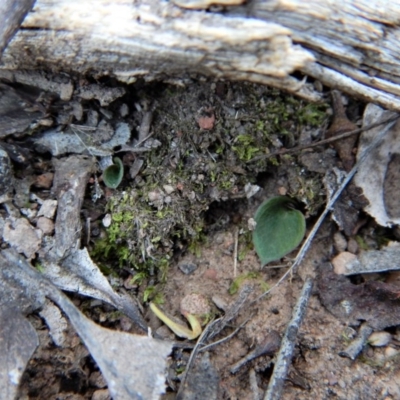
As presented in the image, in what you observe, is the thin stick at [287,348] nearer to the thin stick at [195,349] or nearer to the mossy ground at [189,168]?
the thin stick at [195,349]

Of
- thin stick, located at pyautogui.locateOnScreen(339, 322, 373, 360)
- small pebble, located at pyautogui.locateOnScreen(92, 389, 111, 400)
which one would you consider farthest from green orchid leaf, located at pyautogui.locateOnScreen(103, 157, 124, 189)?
thin stick, located at pyautogui.locateOnScreen(339, 322, 373, 360)

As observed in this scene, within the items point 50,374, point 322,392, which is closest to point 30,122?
point 50,374

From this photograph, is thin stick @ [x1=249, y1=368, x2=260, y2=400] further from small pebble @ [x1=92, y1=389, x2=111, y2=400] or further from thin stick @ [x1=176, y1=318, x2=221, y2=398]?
small pebble @ [x1=92, y1=389, x2=111, y2=400]

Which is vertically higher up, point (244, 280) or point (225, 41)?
point (225, 41)

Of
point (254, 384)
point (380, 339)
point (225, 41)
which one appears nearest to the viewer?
point (225, 41)

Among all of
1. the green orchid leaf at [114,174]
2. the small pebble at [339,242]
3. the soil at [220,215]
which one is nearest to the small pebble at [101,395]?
the soil at [220,215]

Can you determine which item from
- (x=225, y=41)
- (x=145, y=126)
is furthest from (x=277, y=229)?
(x=225, y=41)

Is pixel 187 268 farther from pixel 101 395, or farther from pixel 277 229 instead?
pixel 101 395
